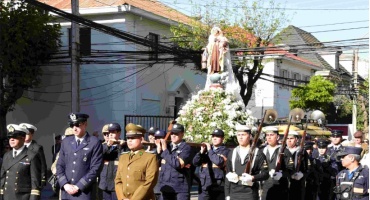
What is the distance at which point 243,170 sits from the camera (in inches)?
400

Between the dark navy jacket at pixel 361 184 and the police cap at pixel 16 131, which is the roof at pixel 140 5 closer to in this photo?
the police cap at pixel 16 131

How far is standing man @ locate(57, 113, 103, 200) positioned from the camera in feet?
30.6

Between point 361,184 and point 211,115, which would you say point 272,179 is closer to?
point 361,184

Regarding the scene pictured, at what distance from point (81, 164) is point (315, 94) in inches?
1189

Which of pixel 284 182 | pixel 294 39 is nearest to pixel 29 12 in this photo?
pixel 284 182

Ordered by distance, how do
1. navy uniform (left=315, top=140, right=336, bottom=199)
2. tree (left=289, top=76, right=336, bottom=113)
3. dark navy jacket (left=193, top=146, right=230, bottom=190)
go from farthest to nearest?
1. tree (left=289, top=76, right=336, bottom=113)
2. navy uniform (left=315, top=140, right=336, bottom=199)
3. dark navy jacket (left=193, top=146, right=230, bottom=190)

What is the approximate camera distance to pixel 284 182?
11992mm

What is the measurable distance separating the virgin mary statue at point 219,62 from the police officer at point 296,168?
2.92m

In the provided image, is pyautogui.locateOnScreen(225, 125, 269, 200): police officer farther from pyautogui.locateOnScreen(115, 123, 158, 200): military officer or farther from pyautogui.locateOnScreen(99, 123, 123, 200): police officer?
pyautogui.locateOnScreen(99, 123, 123, 200): police officer

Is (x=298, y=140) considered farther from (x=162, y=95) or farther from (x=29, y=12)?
(x=162, y=95)

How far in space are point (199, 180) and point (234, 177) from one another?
2.20 meters

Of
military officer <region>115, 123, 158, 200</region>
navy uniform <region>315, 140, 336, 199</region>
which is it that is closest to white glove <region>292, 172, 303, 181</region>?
navy uniform <region>315, 140, 336, 199</region>

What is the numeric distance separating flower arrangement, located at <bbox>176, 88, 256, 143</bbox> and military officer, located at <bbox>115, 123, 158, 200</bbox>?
4.80 metres

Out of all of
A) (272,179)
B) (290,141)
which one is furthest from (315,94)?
(272,179)
